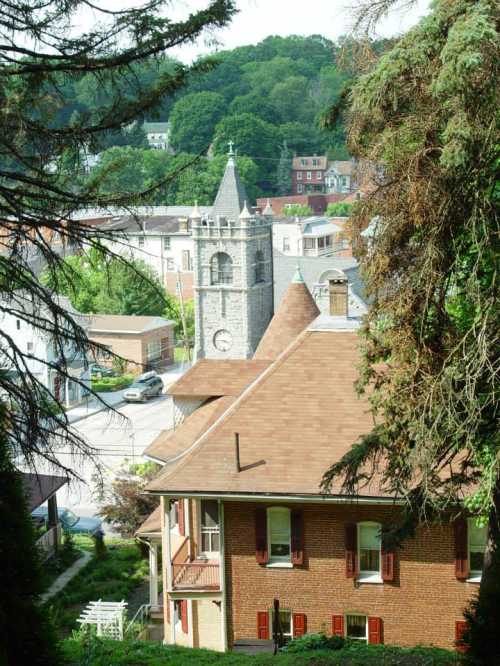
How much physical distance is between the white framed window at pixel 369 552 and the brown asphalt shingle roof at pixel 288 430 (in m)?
1.01

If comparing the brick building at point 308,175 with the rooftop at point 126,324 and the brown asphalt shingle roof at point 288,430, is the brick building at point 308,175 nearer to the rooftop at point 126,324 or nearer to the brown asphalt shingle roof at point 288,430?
the rooftop at point 126,324

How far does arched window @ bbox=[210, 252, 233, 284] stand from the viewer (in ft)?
193

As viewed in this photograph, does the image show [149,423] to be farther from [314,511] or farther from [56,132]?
[56,132]

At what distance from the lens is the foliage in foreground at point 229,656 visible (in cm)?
1385

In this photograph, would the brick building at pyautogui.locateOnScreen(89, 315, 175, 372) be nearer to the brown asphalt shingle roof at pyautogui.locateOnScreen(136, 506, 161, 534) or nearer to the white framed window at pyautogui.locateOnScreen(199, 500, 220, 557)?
the brown asphalt shingle roof at pyautogui.locateOnScreen(136, 506, 161, 534)

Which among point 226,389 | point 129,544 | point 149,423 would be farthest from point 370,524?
point 149,423

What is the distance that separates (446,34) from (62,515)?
23.7 metres

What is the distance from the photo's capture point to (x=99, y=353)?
35.4 feet

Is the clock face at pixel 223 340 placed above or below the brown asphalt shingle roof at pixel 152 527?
below

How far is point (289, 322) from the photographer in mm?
31969

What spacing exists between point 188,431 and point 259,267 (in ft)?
122

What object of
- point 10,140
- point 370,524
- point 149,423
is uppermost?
point 10,140

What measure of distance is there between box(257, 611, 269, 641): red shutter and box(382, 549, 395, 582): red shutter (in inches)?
82.9

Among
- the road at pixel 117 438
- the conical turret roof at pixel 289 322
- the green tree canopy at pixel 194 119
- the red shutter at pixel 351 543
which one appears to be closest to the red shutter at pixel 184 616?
the red shutter at pixel 351 543
